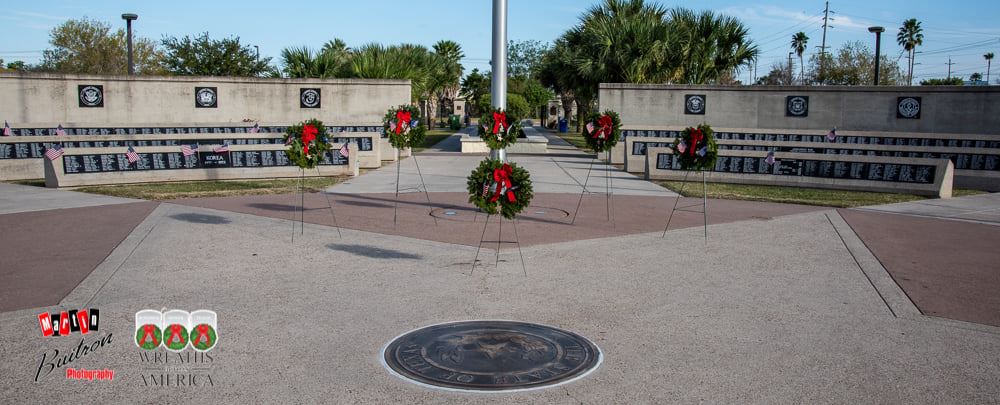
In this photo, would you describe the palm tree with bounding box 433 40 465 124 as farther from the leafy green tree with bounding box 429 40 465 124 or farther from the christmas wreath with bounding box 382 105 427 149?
the christmas wreath with bounding box 382 105 427 149

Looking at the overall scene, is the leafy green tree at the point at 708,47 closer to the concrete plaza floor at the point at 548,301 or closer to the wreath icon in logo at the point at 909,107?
the wreath icon in logo at the point at 909,107

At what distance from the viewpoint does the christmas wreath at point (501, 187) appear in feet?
28.6

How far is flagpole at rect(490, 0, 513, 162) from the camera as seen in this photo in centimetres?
1456

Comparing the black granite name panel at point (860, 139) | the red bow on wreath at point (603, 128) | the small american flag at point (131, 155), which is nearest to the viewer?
the red bow on wreath at point (603, 128)

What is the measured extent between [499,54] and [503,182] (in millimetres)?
6714

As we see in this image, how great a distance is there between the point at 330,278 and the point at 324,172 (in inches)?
507

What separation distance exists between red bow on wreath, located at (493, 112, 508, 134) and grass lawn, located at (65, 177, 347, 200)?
284 inches

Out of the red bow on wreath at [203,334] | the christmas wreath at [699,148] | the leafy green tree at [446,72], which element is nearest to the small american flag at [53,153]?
the red bow on wreath at [203,334]

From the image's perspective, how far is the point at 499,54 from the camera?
1480 cm

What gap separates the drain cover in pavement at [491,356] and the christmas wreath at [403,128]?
314 inches

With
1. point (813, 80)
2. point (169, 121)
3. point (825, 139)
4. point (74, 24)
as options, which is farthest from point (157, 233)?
point (813, 80)

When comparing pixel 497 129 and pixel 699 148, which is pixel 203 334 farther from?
pixel 699 148

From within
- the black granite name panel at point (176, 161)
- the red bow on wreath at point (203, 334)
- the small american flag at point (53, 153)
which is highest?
the small american flag at point (53, 153)

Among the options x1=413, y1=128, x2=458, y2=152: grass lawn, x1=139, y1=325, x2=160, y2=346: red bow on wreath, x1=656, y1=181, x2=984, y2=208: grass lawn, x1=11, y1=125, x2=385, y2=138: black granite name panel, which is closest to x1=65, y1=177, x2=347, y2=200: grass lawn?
x1=11, y1=125, x2=385, y2=138: black granite name panel
